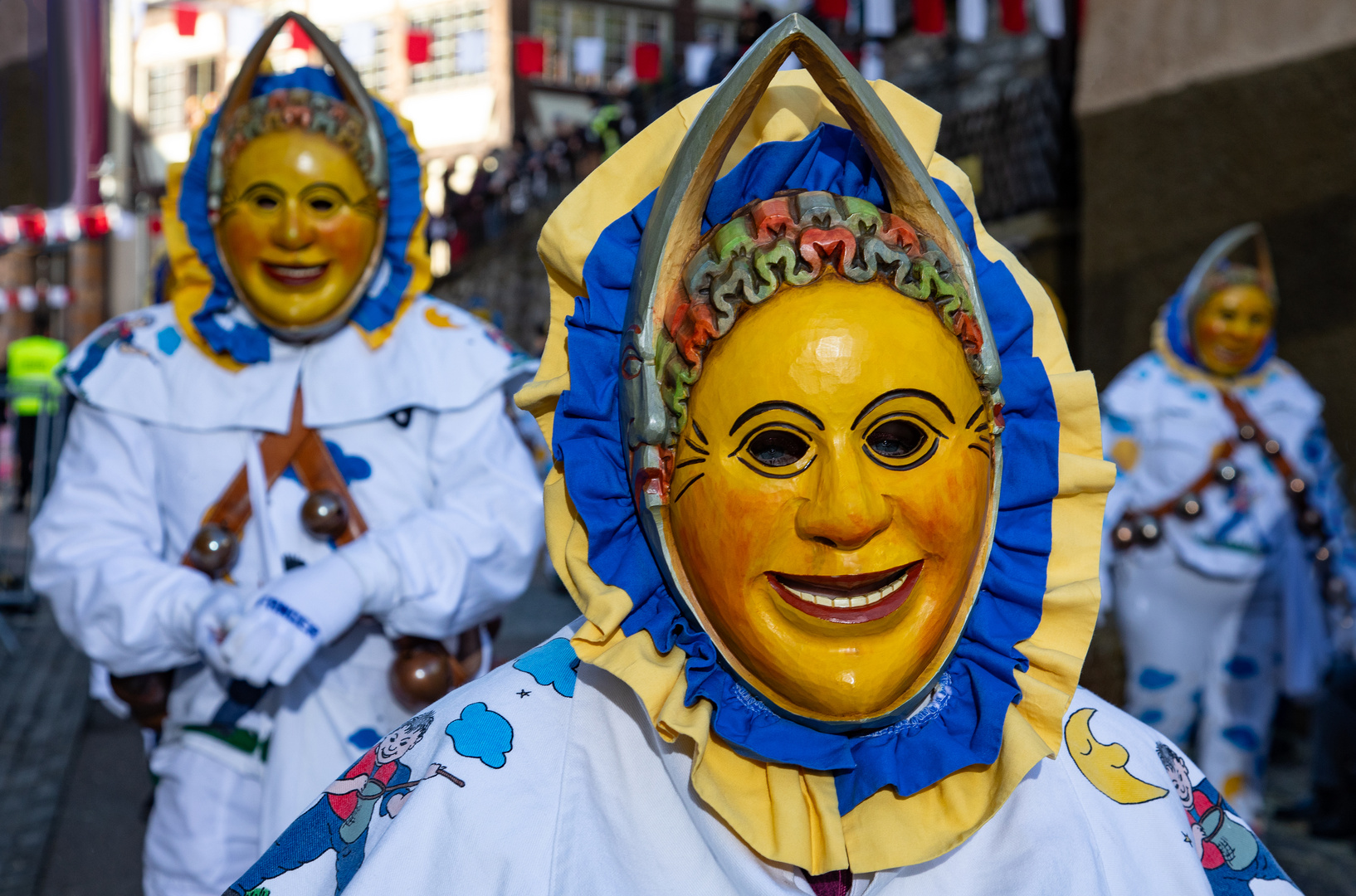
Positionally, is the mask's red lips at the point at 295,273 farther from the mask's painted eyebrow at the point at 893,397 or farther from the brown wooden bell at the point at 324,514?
the mask's painted eyebrow at the point at 893,397

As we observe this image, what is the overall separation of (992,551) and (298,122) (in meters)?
1.91

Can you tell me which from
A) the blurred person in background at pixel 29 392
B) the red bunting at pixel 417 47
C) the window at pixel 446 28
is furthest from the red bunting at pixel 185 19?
the window at pixel 446 28

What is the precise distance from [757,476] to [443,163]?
83.0 feet

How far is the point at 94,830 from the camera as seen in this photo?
4949 millimetres

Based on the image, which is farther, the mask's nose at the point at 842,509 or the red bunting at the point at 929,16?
the red bunting at the point at 929,16

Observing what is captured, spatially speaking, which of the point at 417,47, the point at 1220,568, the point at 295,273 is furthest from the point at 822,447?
the point at 417,47

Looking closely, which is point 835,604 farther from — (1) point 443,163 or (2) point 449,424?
(1) point 443,163

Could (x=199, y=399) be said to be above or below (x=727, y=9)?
below

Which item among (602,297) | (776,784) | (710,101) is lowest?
(776,784)

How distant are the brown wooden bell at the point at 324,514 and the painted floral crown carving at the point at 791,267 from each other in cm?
137

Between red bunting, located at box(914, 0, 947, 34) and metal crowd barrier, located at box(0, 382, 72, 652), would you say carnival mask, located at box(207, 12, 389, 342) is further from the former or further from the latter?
red bunting, located at box(914, 0, 947, 34)

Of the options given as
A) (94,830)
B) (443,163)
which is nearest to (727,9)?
(443,163)

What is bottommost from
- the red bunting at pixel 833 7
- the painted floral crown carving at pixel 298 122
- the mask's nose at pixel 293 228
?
the mask's nose at pixel 293 228

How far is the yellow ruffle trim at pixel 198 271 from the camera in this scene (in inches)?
114
